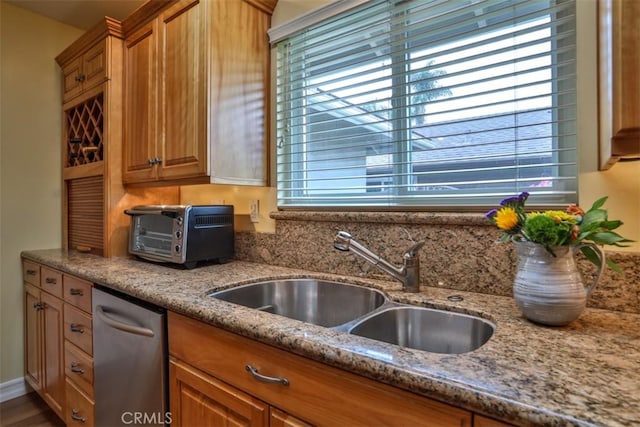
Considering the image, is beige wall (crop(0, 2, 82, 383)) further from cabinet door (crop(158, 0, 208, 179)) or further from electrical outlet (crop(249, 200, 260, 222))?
electrical outlet (crop(249, 200, 260, 222))

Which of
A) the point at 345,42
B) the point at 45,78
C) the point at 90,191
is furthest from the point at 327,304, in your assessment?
the point at 45,78

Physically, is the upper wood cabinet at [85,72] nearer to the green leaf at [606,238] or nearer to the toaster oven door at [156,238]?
the toaster oven door at [156,238]

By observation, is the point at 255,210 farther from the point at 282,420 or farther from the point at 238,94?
the point at 282,420

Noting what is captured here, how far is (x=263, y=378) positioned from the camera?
86 cm

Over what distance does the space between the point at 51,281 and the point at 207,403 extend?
150cm

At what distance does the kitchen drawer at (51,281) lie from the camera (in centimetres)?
185

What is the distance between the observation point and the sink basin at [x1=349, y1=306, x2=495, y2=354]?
949 mm

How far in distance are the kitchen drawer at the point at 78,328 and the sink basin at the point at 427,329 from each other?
136cm

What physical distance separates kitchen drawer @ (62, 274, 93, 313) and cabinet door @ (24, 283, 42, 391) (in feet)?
1.58

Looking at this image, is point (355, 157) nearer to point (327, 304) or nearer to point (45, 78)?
point (327, 304)

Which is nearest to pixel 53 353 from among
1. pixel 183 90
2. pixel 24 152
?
pixel 24 152

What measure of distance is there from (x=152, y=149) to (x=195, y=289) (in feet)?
3.26

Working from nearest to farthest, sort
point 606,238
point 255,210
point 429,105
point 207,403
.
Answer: point 606,238 < point 207,403 < point 429,105 < point 255,210

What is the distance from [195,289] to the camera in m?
1.25
